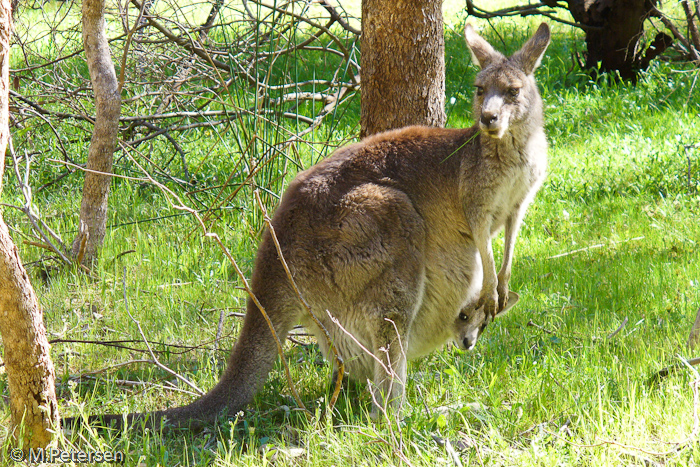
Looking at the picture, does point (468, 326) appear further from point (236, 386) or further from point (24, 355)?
point (24, 355)

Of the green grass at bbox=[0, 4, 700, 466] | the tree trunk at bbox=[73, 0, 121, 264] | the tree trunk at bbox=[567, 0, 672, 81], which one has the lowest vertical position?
the green grass at bbox=[0, 4, 700, 466]

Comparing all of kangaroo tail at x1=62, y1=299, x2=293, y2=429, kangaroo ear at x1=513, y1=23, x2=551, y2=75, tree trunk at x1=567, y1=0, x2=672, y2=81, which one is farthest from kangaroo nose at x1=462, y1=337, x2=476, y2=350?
tree trunk at x1=567, y1=0, x2=672, y2=81

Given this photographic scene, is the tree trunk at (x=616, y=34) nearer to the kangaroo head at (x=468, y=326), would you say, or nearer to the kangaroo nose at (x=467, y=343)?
the kangaroo head at (x=468, y=326)

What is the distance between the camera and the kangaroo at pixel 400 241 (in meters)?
3.35

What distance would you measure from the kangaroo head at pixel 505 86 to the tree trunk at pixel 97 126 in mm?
2707

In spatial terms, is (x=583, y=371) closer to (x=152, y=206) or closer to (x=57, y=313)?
(x=57, y=313)

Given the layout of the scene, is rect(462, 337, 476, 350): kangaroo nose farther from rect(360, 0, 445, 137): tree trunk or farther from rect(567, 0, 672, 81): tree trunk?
rect(567, 0, 672, 81): tree trunk

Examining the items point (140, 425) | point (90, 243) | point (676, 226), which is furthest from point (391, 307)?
point (676, 226)

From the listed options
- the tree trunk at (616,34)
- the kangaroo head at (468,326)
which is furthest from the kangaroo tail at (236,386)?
the tree trunk at (616,34)

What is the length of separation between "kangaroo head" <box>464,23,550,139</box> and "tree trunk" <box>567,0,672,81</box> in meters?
5.66

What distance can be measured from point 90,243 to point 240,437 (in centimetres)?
262

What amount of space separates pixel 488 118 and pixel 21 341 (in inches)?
96.4

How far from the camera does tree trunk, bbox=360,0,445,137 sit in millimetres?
4352

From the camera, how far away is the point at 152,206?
639cm
